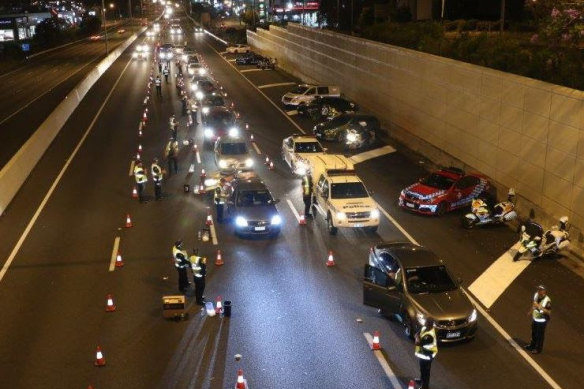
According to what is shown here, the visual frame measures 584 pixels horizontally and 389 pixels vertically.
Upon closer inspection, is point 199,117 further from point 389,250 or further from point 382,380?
point 382,380

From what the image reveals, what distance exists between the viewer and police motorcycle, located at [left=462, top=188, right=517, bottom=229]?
2330 cm

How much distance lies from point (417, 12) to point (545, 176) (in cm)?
4620

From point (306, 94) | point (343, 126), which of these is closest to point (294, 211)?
point (343, 126)

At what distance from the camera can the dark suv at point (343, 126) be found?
122 feet

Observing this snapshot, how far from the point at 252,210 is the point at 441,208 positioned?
706 cm

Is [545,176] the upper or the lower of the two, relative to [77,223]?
upper

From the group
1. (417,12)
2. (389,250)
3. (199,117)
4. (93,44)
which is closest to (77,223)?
(389,250)

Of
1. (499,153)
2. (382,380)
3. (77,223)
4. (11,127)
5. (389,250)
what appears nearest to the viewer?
(382,380)

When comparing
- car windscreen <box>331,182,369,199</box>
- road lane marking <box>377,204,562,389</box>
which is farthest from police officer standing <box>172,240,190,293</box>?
road lane marking <box>377,204,562,389</box>

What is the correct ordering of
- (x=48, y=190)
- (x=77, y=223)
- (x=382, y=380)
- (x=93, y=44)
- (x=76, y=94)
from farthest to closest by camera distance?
(x=93, y=44) → (x=76, y=94) → (x=48, y=190) → (x=77, y=223) → (x=382, y=380)

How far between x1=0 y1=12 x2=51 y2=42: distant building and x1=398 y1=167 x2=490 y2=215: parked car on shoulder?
116399 millimetres

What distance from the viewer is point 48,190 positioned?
29078 mm

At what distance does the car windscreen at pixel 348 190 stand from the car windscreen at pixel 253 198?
216cm

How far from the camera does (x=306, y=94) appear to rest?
159 ft
